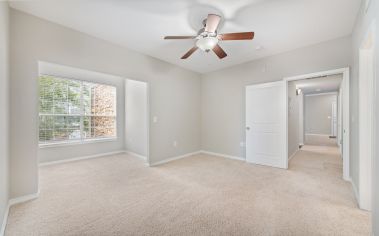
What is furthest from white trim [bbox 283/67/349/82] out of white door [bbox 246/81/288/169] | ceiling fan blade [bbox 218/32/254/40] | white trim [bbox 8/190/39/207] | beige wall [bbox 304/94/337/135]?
beige wall [bbox 304/94/337/135]

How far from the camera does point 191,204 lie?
87.0 inches

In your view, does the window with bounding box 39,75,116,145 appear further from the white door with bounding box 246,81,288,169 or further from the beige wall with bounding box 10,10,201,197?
the white door with bounding box 246,81,288,169

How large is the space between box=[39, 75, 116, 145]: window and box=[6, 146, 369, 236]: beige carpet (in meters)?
1.38

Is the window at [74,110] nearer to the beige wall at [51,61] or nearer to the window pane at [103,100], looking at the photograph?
the window pane at [103,100]

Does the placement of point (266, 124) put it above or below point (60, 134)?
above

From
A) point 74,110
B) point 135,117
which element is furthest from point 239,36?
point 74,110

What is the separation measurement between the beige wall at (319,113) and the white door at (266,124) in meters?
7.85

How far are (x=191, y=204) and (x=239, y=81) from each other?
3457 millimetres

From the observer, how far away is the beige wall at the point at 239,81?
315cm

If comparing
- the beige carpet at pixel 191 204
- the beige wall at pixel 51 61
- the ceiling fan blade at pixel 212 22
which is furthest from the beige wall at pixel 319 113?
the ceiling fan blade at pixel 212 22

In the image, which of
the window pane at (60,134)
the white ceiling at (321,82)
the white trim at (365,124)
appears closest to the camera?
the white trim at (365,124)

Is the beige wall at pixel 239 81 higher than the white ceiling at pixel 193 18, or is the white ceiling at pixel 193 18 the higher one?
the white ceiling at pixel 193 18

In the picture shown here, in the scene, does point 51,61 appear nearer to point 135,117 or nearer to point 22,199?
point 22,199

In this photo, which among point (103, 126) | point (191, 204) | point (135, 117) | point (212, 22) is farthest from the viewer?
point (103, 126)
